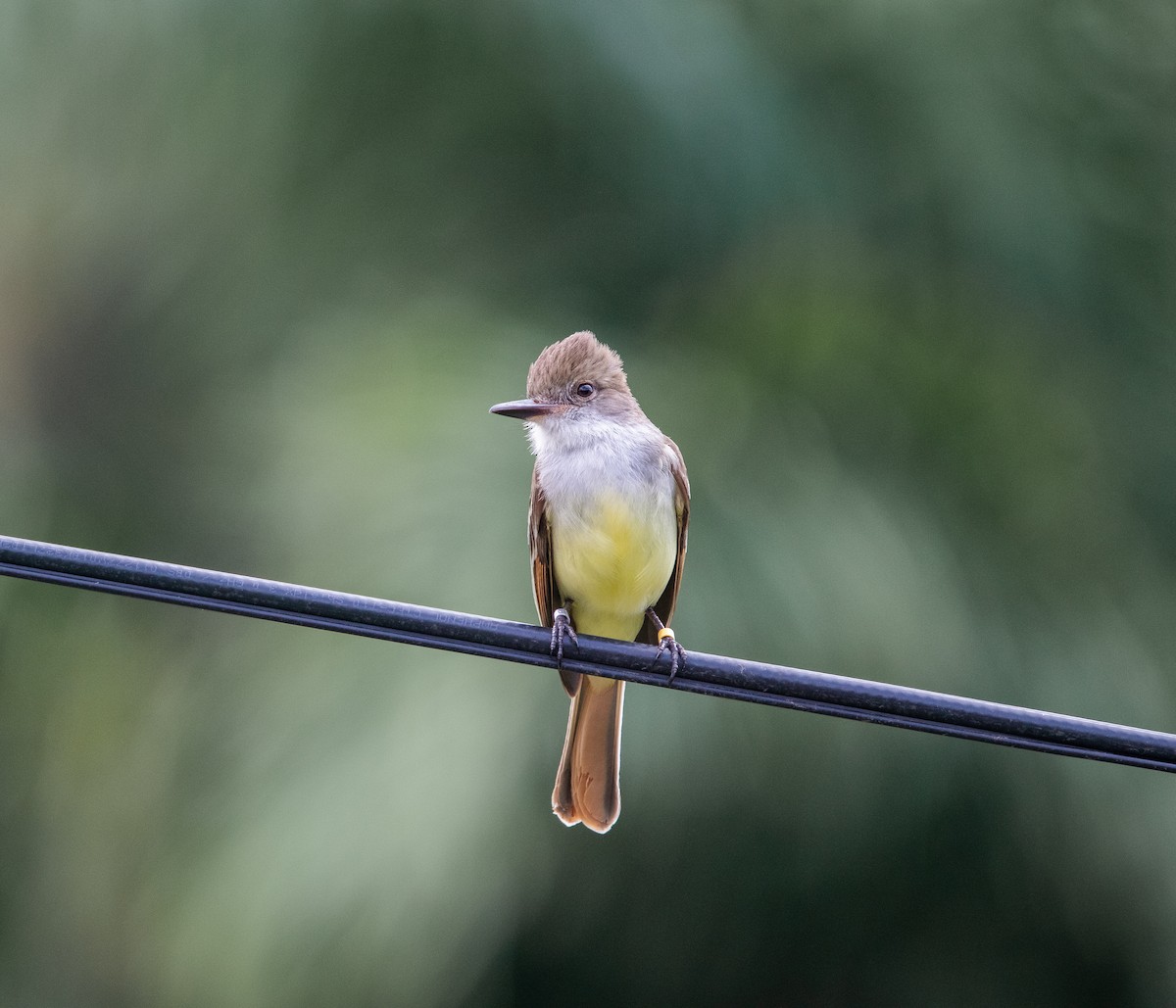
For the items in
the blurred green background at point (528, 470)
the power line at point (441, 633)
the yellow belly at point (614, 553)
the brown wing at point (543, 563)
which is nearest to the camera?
the power line at point (441, 633)

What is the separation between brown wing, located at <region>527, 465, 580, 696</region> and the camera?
411cm

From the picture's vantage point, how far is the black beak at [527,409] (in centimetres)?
416

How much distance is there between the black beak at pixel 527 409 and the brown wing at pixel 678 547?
38 cm

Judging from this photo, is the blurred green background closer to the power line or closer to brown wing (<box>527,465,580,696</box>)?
brown wing (<box>527,465,580,696</box>)

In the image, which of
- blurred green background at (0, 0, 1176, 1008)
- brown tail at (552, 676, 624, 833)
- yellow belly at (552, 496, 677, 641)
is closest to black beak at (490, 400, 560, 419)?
yellow belly at (552, 496, 677, 641)

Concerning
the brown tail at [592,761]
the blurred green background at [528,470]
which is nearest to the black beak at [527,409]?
the brown tail at [592,761]

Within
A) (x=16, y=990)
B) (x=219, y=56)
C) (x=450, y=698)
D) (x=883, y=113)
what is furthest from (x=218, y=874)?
(x=883, y=113)

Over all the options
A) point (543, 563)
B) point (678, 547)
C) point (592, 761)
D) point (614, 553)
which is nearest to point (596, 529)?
point (614, 553)

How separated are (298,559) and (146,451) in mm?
1325

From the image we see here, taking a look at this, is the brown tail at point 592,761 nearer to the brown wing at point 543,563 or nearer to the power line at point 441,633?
the brown wing at point 543,563

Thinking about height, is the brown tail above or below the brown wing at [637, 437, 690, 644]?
below

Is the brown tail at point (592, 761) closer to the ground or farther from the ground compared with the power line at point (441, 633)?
farther from the ground

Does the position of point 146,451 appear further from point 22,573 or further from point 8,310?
point 22,573

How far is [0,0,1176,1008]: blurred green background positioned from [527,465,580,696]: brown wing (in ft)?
2.96
